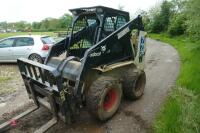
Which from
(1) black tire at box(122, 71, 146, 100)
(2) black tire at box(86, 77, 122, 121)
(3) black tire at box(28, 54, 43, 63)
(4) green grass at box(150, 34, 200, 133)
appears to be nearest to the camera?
(4) green grass at box(150, 34, 200, 133)

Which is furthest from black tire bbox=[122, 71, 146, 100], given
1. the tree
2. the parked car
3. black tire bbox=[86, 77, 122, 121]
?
the tree

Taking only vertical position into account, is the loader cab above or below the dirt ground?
above

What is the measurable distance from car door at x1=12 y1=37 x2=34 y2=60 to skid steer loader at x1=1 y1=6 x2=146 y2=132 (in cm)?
556

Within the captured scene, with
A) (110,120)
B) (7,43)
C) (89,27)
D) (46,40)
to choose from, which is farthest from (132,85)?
(7,43)

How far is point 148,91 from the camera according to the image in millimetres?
6590

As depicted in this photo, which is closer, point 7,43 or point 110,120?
point 110,120

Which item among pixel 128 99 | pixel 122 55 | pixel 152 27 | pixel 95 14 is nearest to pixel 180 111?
pixel 128 99

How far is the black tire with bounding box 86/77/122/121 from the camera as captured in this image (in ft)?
14.4

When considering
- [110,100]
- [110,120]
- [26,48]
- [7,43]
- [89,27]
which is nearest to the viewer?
[110,120]

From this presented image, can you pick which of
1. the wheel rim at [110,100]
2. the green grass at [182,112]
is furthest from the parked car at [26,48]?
the green grass at [182,112]

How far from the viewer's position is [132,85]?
541cm

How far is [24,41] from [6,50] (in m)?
1.04

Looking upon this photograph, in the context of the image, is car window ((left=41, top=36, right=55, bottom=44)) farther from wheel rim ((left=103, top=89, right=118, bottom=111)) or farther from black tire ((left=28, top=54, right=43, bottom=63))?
wheel rim ((left=103, top=89, right=118, bottom=111))

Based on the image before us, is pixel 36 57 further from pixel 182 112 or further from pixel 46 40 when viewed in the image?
pixel 182 112
